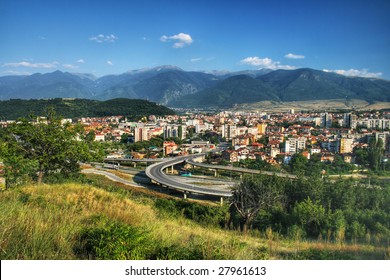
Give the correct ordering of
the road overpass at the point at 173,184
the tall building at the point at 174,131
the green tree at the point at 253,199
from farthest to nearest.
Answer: the tall building at the point at 174,131 < the road overpass at the point at 173,184 < the green tree at the point at 253,199

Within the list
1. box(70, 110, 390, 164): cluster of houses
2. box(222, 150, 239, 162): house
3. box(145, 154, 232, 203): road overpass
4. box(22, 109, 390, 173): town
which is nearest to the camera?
box(145, 154, 232, 203): road overpass

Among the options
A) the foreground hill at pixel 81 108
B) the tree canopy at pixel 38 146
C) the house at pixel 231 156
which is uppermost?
the foreground hill at pixel 81 108

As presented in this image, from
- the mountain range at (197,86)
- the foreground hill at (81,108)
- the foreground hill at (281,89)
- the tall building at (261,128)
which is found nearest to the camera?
the foreground hill at (81,108)

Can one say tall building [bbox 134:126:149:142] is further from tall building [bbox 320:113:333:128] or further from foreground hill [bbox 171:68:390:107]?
tall building [bbox 320:113:333:128]

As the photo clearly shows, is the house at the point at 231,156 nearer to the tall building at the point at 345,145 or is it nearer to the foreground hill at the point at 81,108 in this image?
the tall building at the point at 345,145

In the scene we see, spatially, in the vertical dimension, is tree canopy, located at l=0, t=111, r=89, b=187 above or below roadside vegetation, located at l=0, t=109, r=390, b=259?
above

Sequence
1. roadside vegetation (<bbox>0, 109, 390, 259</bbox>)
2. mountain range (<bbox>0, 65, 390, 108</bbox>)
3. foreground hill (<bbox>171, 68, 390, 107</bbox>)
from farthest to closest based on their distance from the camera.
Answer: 1. foreground hill (<bbox>171, 68, 390, 107</bbox>)
2. mountain range (<bbox>0, 65, 390, 108</bbox>)
3. roadside vegetation (<bbox>0, 109, 390, 259</bbox>)

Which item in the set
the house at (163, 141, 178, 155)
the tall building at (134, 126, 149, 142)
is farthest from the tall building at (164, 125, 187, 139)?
the house at (163, 141, 178, 155)

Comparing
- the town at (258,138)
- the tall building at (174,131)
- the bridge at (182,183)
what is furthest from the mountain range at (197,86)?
the bridge at (182,183)
